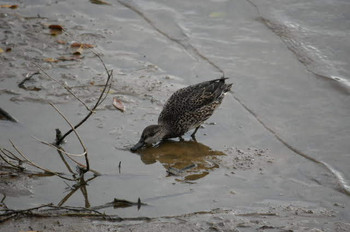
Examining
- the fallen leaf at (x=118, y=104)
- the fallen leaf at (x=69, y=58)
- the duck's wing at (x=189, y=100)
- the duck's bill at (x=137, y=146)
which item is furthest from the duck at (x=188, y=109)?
the fallen leaf at (x=69, y=58)

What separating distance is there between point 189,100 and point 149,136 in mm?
925

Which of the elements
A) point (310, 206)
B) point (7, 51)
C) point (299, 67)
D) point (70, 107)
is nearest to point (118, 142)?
point (70, 107)

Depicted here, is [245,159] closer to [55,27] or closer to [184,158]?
[184,158]

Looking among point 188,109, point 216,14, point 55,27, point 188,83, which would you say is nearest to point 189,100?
point 188,109

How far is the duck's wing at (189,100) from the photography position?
6.93 metres

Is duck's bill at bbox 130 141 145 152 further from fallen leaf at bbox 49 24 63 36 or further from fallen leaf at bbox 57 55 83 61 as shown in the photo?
fallen leaf at bbox 49 24 63 36

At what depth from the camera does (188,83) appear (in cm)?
812

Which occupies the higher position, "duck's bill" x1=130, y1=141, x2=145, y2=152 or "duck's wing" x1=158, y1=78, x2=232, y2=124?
"duck's wing" x1=158, y1=78, x2=232, y2=124

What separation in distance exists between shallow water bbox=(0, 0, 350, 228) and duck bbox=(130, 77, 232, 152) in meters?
0.19

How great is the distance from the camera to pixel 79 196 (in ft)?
17.3

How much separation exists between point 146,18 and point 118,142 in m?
4.22

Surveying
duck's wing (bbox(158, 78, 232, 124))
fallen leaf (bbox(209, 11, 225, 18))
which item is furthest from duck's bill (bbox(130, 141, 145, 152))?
fallen leaf (bbox(209, 11, 225, 18))

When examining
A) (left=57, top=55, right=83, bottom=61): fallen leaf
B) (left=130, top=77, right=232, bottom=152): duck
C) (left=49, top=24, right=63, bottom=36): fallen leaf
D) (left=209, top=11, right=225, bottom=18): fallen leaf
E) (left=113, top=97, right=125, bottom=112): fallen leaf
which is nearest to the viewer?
(left=130, top=77, right=232, bottom=152): duck

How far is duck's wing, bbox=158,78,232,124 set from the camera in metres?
6.93
